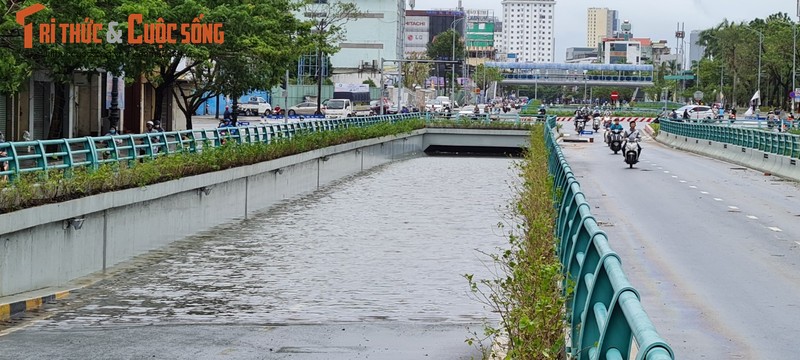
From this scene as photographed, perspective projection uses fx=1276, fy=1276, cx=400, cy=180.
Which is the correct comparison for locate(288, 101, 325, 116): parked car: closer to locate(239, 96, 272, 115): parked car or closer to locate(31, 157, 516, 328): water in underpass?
locate(239, 96, 272, 115): parked car

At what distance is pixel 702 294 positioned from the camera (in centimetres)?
1591

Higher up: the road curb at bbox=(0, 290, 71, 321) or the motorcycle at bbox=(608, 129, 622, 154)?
the motorcycle at bbox=(608, 129, 622, 154)

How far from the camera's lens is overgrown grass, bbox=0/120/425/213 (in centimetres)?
1786

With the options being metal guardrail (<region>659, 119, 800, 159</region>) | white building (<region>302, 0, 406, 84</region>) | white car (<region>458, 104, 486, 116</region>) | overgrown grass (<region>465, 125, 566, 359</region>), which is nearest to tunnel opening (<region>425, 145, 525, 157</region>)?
white car (<region>458, 104, 486, 116</region>)

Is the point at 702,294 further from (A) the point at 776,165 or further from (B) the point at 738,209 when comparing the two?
(A) the point at 776,165

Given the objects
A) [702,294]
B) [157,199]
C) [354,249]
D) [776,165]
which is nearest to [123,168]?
[157,199]

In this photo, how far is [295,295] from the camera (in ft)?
59.2

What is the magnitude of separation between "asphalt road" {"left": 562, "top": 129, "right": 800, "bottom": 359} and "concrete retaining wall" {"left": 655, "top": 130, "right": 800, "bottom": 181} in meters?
0.70

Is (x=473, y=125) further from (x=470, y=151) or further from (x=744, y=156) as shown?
(x=744, y=156)

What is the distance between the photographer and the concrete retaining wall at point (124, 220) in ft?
56.5

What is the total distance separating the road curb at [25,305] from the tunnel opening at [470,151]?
5971 cm

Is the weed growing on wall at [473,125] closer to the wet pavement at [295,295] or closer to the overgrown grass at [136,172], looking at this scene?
the overgrown grass at [136,172]

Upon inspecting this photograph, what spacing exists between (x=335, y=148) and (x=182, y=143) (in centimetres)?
1667

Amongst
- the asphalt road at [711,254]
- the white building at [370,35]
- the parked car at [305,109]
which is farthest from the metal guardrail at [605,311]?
the white building at [370,35]
